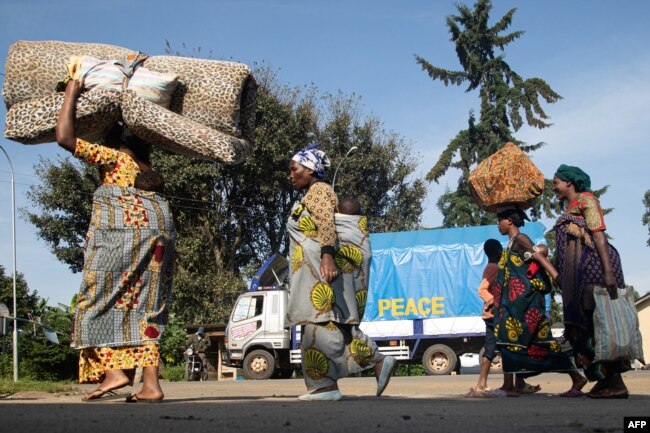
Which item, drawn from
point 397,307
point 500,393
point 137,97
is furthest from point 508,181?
point 397,307

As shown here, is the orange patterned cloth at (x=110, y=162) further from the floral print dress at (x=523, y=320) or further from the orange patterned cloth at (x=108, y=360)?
the floral print dress at (x=523, y=320)

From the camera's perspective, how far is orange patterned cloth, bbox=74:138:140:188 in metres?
5.89

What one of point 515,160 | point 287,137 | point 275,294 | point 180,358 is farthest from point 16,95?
point 287,137

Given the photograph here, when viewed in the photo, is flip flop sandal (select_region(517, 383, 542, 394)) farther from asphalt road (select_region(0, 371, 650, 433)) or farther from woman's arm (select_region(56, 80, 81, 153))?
woman's arm (select_region(56, 80, 81, 153))

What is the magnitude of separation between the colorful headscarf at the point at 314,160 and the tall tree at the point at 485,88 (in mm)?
30640

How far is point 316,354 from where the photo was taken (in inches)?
244

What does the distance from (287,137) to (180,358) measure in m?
9.09

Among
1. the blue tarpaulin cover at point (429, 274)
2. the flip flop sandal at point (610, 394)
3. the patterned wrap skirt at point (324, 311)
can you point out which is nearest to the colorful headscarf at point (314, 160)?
Result: the patterned wrap skirt at point (324, 311)

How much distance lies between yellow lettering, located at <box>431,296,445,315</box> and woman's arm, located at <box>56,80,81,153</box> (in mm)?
15861

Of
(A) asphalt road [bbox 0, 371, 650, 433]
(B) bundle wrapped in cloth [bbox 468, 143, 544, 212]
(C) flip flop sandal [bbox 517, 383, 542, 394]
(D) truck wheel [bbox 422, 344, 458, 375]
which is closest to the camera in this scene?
(A) asphalt road [bbox 0, 371, 650, 433]

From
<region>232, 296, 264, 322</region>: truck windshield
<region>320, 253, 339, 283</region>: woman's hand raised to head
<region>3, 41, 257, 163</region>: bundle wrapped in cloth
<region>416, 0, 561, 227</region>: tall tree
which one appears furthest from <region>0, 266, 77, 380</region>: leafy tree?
<region>416, 0, 561, 227</region>: tall tree

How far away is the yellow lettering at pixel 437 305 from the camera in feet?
68.3

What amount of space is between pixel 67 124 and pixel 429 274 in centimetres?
1606

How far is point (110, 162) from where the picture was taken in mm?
5996
